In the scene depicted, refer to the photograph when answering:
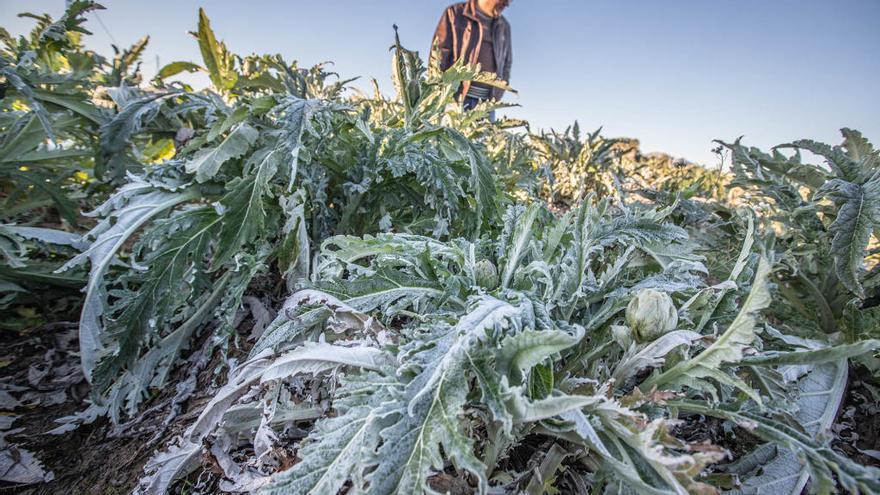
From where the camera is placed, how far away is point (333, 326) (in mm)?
993

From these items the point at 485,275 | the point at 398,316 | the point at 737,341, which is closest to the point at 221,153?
the point at 398,316

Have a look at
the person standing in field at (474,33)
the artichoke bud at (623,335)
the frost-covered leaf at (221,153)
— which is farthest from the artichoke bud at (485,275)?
the person standing in field at (474,33)

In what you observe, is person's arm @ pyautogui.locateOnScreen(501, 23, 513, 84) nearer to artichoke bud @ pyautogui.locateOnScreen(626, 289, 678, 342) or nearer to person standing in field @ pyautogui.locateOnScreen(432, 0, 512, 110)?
person standing in field @ pyautogui.locateOnScreen(432, 0, 512, 110)

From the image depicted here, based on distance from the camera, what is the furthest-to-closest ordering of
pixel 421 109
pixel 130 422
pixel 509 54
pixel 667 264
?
1. pixel 509 54
2. pixel 421 109
3. pixel 130 422
4. pixel 667 264

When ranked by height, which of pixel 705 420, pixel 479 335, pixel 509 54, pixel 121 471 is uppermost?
pixel 509 54

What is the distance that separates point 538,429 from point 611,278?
15.8 inches

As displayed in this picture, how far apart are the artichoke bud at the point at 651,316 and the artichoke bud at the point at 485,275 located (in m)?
0.31

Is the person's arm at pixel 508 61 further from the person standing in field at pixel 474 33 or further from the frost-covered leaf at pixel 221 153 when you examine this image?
the frost-covered leaf at pixel 221 153

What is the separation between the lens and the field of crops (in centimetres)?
69

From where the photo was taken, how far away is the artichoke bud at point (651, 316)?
0.80 meters

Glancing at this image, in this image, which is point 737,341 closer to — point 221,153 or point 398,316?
point 398,316

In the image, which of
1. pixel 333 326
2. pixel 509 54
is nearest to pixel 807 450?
pixel 333 326

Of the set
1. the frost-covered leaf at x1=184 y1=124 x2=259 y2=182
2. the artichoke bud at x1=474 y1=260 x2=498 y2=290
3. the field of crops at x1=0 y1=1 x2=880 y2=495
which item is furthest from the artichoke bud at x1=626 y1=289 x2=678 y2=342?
the frost-covered leaf at x1=184 y1=124 x2=259 y2=182

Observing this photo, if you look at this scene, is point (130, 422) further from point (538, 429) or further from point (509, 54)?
point (509, 54)
